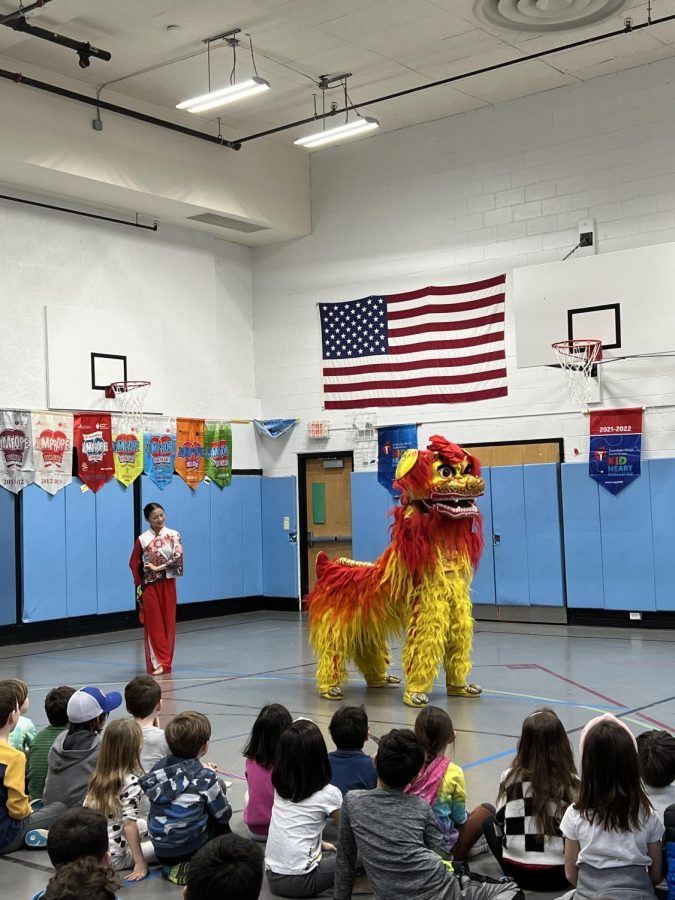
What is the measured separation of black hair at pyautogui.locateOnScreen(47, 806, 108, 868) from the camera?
312cm

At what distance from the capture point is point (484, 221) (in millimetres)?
15039

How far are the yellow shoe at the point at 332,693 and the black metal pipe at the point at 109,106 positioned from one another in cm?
812

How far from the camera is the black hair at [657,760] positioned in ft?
13.0

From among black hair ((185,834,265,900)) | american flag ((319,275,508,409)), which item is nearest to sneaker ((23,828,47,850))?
black hair ((185,834,265,900))

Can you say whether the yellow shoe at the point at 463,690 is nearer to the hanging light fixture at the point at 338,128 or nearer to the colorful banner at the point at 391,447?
the colorful banner at the point at 391,447

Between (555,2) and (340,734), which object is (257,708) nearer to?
(340,734)

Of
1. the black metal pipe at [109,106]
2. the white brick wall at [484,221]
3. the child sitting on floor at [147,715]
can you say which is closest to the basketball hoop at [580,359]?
the white brick wall at [484,221]

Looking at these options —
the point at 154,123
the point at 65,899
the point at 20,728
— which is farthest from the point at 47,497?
the point at 65,899

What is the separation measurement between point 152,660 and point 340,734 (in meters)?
6.51

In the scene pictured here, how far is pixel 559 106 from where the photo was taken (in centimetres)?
1436

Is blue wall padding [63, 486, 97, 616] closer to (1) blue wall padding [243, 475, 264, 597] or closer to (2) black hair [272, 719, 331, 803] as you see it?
(1) blue wall padding [243, 475, 264, 597]

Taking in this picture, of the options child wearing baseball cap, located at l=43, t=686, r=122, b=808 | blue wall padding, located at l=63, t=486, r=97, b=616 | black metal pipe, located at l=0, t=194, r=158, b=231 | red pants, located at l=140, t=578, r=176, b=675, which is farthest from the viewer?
blue wall padding, located at l=63, t=486, r=97, b=616

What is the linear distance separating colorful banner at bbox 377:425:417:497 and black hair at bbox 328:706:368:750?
10797mm

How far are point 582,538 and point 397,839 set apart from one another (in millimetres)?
10585
